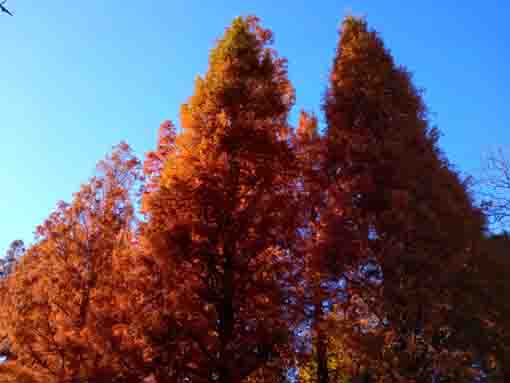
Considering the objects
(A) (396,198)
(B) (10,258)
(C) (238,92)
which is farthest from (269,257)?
(B) (10,258)

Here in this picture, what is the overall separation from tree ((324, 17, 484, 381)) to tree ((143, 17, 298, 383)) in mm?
1495

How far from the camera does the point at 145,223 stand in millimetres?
7141

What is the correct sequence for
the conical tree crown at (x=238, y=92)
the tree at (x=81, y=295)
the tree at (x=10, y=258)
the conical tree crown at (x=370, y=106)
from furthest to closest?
the tree at (x=10, y=258), the conical tree crown at (x=370, y=106), the conical tree crown at (x=238, y=92), the tree at (x=81, y=295)

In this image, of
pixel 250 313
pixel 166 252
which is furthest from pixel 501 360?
pixel 166 252

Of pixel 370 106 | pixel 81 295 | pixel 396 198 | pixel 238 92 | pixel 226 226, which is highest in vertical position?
pixel 370 106

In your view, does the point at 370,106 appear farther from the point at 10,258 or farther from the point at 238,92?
the point at 10,258

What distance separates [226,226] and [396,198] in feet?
11.1

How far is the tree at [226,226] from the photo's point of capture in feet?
20.9

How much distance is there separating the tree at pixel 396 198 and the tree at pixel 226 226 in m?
1.49

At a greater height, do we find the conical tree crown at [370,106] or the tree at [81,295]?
the conical tree crown at [370,106]

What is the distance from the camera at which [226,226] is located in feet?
24.2

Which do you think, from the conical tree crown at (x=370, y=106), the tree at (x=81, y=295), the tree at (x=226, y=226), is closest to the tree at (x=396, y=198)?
the conical tree crown at (x=370, y=106)

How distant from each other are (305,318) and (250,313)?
46.4 inches

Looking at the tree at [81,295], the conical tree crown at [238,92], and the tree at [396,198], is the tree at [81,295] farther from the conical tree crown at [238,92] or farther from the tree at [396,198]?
the tree at [396,198]
